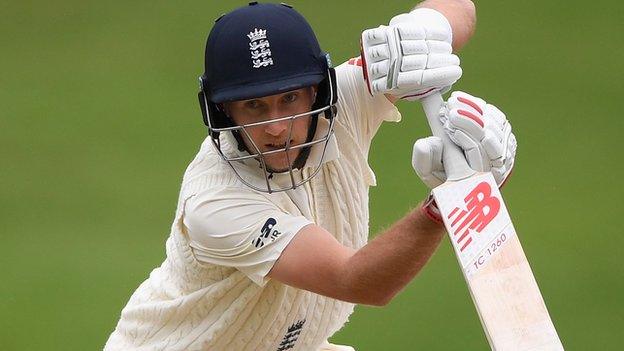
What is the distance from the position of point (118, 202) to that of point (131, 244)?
0.45m

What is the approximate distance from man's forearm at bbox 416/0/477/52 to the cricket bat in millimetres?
795

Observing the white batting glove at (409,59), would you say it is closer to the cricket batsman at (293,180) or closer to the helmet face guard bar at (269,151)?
the cricket batsman at (293,180)

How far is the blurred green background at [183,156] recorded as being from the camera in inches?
268

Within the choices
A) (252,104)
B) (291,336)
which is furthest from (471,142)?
(291,336)

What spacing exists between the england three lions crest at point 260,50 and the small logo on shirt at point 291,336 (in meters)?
0.87

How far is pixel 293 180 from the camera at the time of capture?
4137mm

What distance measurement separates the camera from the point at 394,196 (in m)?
7.66

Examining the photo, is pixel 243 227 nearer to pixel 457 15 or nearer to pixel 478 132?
pixel 478 132

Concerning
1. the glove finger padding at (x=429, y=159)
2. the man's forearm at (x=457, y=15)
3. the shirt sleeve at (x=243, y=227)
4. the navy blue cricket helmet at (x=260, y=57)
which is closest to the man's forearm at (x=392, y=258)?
the glove finger padding at (x=429, y=159)

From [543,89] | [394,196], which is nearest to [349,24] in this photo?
[543,89]

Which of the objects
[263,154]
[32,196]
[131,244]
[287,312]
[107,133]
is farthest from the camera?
[107,133]

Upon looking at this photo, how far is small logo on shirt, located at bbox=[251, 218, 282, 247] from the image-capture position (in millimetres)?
3973

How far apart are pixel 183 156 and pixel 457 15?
4.00 meters

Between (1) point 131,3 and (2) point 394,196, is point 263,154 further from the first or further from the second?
(1) point 131,3
